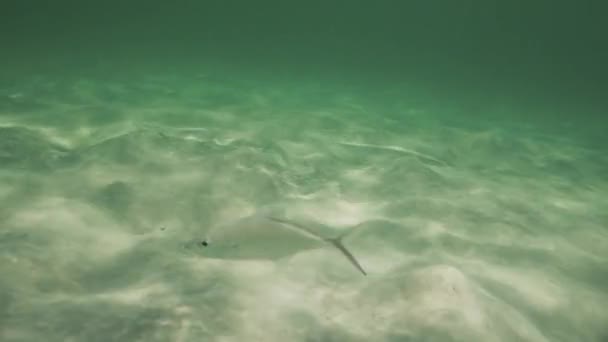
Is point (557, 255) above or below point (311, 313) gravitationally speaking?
below

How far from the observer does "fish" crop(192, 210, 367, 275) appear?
295 cm

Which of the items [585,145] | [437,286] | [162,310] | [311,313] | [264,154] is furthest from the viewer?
[585,145]

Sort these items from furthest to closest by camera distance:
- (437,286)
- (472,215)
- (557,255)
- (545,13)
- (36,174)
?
(545,13), (472,215), (36,174), (557,255), (437,286)

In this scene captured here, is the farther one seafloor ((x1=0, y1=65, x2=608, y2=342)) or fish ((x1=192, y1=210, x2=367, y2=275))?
fish ((x1=192, y1=210, x2=367, y2=275))

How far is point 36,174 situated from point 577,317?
17.7 feet

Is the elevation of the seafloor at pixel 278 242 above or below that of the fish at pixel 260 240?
below

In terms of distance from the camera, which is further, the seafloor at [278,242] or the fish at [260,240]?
the fish at [260,240]

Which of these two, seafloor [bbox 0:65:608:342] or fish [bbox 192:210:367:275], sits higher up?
fish [bbox 192:210:367:275]

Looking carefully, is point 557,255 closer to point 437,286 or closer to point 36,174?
point 437,286

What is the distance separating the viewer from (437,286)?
9.61 ft

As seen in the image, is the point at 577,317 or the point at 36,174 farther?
the point at 36,174

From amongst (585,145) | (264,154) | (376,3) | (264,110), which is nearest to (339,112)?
(264,110)

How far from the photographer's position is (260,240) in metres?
3.02

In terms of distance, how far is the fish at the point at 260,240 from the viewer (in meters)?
2.95
